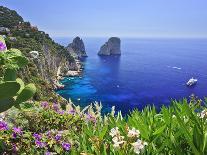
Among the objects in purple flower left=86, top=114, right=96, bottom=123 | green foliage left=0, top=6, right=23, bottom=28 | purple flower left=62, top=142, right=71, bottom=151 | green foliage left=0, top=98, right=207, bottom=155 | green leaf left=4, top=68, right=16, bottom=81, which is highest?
green foliage left=0, top=6, right=23, bottom=28

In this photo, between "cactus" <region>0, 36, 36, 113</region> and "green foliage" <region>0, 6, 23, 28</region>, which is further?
"green foliage" <region>0, 6, 23, 28</region>

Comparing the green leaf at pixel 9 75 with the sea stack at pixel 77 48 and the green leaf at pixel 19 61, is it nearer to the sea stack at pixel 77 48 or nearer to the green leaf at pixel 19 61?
the green leaf at pixel 19 61

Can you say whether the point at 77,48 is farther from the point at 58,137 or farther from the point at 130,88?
the point at 58,137

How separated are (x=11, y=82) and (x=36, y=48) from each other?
7688 cm

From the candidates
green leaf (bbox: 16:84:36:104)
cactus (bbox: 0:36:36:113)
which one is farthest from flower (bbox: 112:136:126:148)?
green leaf (bbox: 16:84:36:104)

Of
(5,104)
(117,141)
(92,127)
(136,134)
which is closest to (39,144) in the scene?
(92,127)

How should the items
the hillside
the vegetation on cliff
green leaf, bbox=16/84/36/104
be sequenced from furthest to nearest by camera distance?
the hillside < green leaf, bbox=16/84/36/104 < the vegetation on cliff

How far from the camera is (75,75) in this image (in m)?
115

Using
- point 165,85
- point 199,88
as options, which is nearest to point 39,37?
point 165,85

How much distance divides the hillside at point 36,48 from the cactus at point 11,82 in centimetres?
5268

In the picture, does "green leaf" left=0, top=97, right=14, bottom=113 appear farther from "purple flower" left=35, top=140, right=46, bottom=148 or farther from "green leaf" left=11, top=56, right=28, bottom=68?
"purple flower" left=35, top=140, right=46, bottom=148

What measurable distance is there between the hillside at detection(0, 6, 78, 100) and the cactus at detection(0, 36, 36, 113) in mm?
52682

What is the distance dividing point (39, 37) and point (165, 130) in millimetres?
89880

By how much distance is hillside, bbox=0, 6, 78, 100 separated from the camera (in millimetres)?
66887
